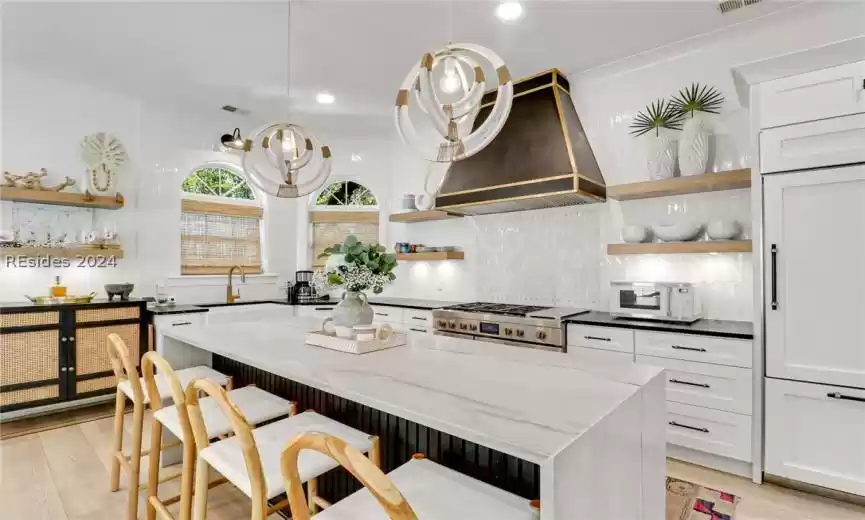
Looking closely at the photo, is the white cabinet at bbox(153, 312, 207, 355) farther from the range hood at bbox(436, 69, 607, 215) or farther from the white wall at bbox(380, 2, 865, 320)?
the range hood at bbox(436, 69, 607, 215)

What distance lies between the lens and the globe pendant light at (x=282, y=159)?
7.62 feet

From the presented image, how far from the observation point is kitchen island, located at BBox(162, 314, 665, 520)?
1068mm

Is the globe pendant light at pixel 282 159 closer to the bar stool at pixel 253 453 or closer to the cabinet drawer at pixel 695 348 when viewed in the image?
the bar stool at pixel 253 453

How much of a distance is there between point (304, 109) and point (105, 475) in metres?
3.59

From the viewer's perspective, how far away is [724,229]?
2986 mm

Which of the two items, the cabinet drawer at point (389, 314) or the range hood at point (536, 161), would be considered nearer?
the range hood at point (536, 161)

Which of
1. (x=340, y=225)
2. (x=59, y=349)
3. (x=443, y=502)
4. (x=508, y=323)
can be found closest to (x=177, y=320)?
(x=59, y=349)

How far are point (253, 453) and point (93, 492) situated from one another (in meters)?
1.98

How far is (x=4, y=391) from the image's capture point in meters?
3.35

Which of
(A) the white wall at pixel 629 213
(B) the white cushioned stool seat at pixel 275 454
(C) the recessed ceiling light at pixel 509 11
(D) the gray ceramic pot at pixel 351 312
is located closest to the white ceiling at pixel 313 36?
(C) the recessed ceiling light at pixel 509 11

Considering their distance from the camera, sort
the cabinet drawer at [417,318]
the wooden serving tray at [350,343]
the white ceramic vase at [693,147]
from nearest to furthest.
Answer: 1. the wooden serving tray at [350,343]
2. the white ceramic vase at [693,147]
3. the cabinet drawer at [417,318]

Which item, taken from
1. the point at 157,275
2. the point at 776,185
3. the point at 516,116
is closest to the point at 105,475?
the point at 157,275

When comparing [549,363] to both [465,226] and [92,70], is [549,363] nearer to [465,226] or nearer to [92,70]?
[465,226]

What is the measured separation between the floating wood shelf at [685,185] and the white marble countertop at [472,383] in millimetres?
1875
